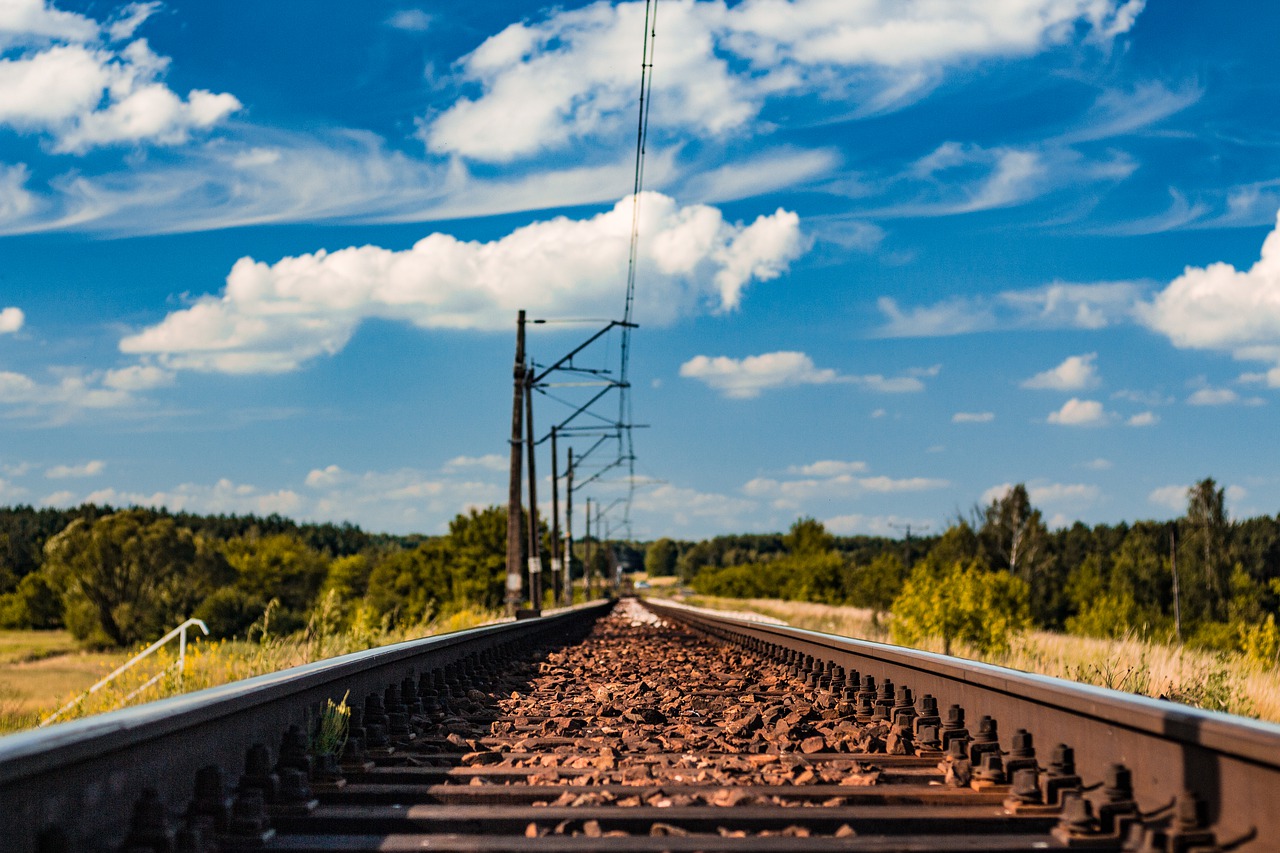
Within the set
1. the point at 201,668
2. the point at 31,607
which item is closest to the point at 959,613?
the point at 201,668

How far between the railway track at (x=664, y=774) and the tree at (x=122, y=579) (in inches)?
3829

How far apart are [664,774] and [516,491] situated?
845 inches

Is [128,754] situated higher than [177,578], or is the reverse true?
[128,754]

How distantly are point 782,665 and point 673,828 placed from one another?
7538mm

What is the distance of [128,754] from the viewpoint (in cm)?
371

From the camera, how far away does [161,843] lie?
3549 millimetres

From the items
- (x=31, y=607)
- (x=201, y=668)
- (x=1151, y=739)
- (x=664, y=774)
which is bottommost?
(x=31, y=607)

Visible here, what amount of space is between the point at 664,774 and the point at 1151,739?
82.0 inches

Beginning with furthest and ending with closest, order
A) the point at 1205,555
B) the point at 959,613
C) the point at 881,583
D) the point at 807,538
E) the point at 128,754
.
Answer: the point at 807,538 < the point at 1205,555 < the point at 881,583 < the point at 959,613 < the point at 128,754

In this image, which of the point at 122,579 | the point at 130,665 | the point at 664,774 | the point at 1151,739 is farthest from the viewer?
the point at 122,579

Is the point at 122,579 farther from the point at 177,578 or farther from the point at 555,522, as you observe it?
A: the point at 555,522

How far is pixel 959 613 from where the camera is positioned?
26016 millimetres

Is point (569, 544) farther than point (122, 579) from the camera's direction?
No

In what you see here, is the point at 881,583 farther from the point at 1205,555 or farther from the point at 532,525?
the point at 532,525
